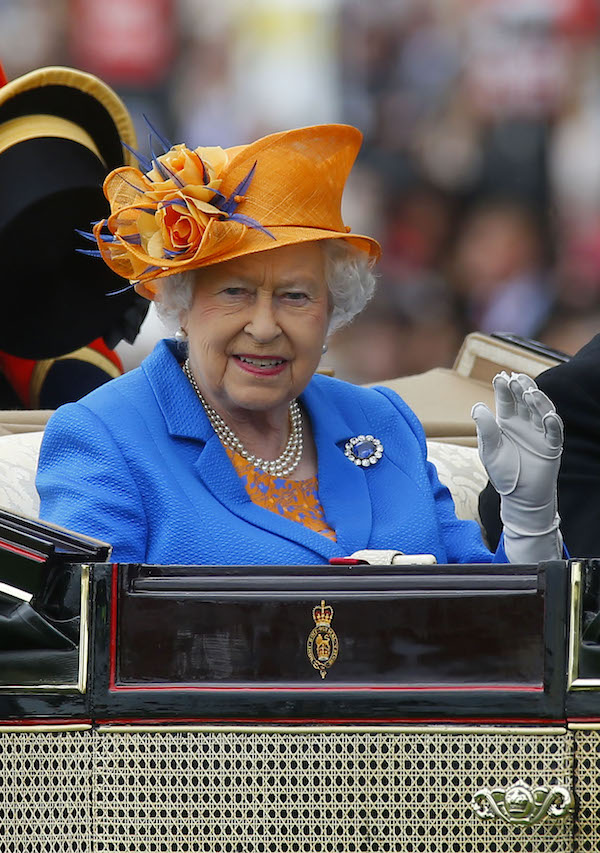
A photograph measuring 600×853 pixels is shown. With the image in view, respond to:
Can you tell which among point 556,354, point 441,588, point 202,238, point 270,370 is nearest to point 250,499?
point 270,370

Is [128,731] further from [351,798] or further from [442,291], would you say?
[442,291]

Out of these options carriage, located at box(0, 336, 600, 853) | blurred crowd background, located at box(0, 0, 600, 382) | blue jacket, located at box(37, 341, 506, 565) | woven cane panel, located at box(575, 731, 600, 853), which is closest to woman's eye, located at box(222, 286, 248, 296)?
blue jacket, located at box(37, 341, 506, 565)

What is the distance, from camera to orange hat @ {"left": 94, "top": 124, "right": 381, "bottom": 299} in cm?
211

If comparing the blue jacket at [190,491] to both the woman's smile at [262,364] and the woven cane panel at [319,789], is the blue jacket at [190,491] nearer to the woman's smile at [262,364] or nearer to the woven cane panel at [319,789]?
the woman's smile at [262,364]

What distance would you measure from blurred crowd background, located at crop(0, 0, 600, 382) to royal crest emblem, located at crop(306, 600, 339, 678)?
375 centimetres

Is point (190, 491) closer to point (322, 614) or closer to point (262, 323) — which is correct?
point (262, 323)

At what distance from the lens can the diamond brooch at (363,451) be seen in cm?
240

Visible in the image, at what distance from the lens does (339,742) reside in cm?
171

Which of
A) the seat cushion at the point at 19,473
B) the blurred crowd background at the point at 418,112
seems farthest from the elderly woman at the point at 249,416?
the blurred crowd background at the point at 418,112

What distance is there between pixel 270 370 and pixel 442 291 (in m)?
3.39

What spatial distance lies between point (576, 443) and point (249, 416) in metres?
0.71

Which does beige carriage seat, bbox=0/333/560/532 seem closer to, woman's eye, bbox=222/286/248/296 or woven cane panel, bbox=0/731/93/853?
woman's eye, bbox=222/286/248/296

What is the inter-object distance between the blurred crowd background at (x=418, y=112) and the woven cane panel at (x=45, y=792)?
3.76m

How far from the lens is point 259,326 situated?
2.19 metres
